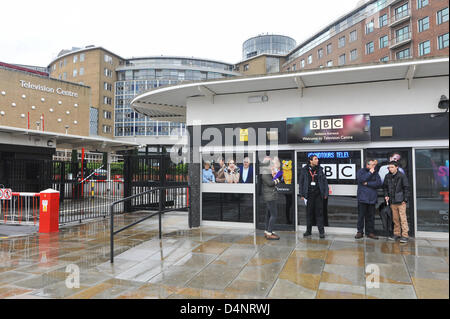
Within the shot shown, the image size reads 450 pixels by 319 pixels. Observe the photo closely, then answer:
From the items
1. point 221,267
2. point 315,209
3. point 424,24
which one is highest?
point 424,24

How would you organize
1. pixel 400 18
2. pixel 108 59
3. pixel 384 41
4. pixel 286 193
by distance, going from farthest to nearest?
pixel 108 59
pixel 384 41
pixel 400 18
pixel 286 193

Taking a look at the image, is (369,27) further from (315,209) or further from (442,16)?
(315,209)

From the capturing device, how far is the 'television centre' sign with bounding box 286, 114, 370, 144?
687cm

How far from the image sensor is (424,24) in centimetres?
3675

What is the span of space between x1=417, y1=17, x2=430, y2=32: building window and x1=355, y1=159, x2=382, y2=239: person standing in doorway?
129 ft

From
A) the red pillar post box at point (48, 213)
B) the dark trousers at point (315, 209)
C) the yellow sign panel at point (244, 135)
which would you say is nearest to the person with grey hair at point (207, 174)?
the yellow sign panel at point (244, 135)

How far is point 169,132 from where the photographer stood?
63.8 m

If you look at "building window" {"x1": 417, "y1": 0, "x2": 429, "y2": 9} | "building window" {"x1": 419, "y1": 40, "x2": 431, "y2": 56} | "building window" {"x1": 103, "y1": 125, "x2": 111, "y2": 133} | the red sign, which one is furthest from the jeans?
"building window" {"x1": 103, "y1": 125, "x2": 111, "y2": 133}

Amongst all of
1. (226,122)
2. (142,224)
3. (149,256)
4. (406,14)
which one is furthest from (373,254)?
(406,14)

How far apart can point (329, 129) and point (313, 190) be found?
1.47m

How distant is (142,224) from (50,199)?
2497 millimetres

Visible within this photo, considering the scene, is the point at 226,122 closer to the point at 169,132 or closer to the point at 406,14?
the point at 406,14

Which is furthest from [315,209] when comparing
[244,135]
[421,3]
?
[421,3]

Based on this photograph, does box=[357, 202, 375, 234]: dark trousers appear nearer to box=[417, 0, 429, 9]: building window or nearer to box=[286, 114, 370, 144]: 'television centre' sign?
box=[286, 114, 370, 144]: 'television centre' sign
